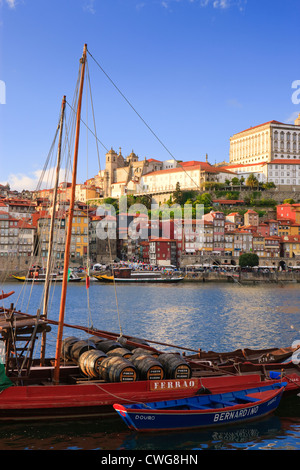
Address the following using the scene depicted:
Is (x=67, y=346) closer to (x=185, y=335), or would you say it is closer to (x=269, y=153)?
(x=185, y=335)

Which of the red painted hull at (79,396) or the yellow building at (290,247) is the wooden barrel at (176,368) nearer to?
the red painted hull at (79,396)

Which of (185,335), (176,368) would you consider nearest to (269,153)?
(185,335)

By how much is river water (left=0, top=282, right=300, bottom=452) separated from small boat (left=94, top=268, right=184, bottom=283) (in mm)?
21195

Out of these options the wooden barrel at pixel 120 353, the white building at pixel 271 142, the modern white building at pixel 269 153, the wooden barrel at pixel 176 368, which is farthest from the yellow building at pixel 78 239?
the wooden barrel at pixel 176 368

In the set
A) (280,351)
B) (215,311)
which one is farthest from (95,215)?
(280,351)

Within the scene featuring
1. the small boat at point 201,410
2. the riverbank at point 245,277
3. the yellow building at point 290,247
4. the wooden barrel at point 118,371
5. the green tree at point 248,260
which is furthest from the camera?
the yellow building at point 290,247

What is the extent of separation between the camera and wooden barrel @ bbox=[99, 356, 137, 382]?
44.2 feet

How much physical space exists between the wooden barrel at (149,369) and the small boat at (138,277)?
233ft

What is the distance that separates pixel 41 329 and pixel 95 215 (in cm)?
10443

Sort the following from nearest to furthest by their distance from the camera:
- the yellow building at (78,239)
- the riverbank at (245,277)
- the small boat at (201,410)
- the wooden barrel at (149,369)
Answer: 1. the small boat at (201,410)
2. the wooden barrel at (149,369)
3. the riverbank at (245,277)
4. the yellow building at (78,239)

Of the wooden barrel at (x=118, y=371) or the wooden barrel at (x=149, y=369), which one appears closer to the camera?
the wooden barrel at (x=118, y=371)

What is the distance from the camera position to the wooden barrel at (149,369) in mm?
13779

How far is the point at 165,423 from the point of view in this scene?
42.7 ft

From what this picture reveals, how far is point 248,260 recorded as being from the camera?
308 feet
